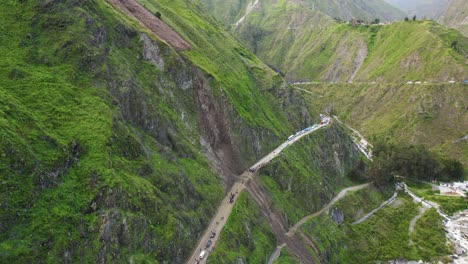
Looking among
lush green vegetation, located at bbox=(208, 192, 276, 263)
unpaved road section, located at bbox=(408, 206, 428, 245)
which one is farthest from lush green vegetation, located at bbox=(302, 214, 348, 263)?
unpaved road section, located at bbox=(408, 206, 428, 245)

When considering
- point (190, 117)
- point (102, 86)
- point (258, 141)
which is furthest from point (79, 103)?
point (258, 141)

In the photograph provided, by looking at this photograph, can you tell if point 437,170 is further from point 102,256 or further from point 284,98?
point 102,256

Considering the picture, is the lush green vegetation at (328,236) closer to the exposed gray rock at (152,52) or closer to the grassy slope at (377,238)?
the grassy slope at (377,238)

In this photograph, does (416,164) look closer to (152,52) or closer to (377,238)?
(377,238)

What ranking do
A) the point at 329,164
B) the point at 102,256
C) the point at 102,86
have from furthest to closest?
the point at 329,164, the point at 102,86, the point at 102,256

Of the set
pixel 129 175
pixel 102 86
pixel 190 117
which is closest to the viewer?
pixel 129 175

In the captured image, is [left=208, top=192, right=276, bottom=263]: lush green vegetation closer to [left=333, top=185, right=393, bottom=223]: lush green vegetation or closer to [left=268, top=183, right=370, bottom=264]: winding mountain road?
[left=268, top=183, right=370, bottom=264]: winding mountain road

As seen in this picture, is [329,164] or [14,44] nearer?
[14,44]
